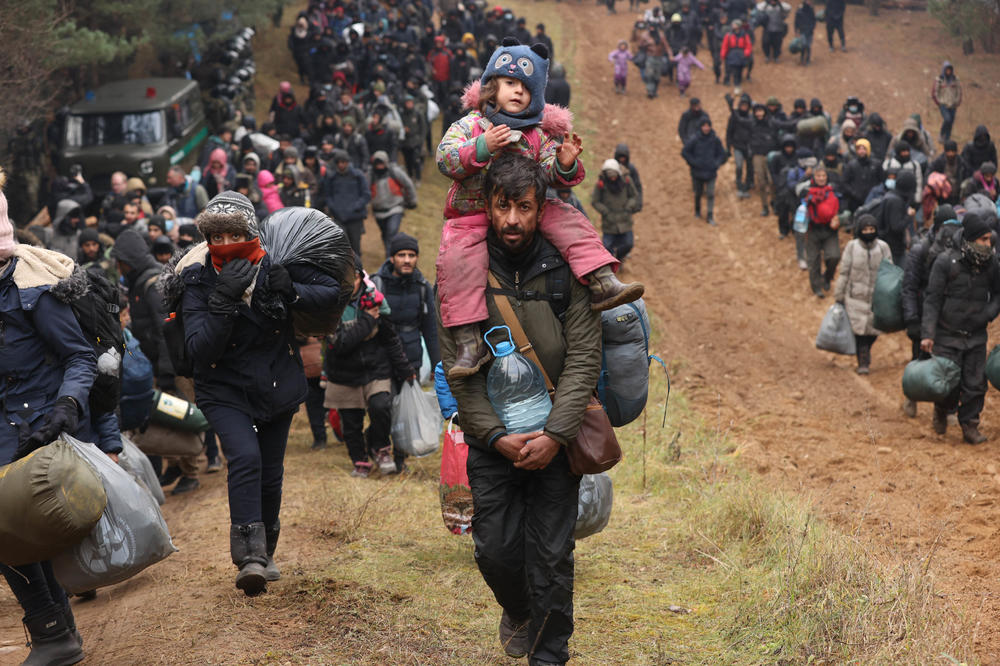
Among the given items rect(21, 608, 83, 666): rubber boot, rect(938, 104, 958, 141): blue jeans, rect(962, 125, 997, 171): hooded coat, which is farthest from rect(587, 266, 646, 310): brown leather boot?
rect(938, 104, 958, 141): blue jeans

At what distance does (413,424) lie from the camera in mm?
8633

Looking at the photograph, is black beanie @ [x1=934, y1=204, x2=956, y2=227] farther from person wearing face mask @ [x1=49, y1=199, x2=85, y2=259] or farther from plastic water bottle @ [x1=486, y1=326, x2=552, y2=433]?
person wearing face mask @ [x1=49, y1=199, x2=85, y2=259]

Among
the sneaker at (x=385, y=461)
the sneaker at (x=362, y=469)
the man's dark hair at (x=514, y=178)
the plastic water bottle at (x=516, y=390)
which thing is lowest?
the sneaker at (x=362, y=469)

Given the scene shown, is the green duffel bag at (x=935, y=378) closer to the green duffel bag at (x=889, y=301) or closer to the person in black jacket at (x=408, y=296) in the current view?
the green duffel bag at (x=889, y=301)

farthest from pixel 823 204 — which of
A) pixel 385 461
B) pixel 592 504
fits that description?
pixel 592 504

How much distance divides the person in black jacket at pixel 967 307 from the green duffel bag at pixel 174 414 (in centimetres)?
644

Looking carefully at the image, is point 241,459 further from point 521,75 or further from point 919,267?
point 919,267

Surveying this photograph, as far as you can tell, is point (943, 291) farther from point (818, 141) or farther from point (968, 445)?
point (818, 141)

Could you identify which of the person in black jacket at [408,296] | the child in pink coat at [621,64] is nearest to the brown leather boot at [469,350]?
the person in black jacket at [408,296]

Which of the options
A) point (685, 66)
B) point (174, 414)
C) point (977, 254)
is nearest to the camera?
point (174, 414)

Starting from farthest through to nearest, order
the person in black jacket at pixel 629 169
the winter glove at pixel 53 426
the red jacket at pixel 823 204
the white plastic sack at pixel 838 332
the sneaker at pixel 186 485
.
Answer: the person in black jacket at pixel 629 169, the red jacket at pixel 823 204, the white plastic sack at pixel 838 332, the sneaker at pixel 186 485, the winter glove at pixel 53 426

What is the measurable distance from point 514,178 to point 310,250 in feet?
4.45

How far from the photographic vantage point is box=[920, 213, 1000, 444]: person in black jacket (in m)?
9.57

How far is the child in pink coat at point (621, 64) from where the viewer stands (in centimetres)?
2994
